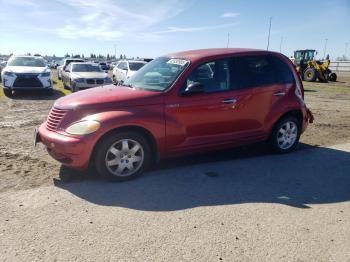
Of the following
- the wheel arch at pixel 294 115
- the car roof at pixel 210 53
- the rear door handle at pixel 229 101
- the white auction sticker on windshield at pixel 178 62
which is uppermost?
the car roof at pixel 210 53

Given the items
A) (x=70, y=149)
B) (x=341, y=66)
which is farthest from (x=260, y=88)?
(x=341, y=66)

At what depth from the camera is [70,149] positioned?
4.60 metres

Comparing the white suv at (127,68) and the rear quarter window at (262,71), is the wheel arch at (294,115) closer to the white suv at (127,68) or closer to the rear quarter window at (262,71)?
the rear quarter window at (262,71)

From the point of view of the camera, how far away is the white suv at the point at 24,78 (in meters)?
13.9

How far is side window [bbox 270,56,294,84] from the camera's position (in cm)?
632

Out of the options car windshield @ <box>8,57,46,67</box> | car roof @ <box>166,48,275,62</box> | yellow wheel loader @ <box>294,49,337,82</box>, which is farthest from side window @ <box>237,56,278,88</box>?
yellow wheel loader @ <box>294,49,337,82</box>

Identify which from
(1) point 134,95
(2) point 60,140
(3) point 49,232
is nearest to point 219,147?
(1) point 134,95

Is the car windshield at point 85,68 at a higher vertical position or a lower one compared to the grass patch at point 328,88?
higher

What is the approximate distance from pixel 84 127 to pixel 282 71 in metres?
3.73

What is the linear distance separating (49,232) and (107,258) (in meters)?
0.79

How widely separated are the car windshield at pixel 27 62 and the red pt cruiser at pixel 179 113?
11085 mm

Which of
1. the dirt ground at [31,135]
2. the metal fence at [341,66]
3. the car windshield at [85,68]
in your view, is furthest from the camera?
the metal fence at [341,66]

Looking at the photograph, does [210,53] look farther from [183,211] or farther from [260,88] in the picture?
[183,211]

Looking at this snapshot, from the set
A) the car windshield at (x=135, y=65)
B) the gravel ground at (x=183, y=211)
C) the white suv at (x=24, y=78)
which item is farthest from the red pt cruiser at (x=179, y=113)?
the car windshield at (x=135, y=65)
